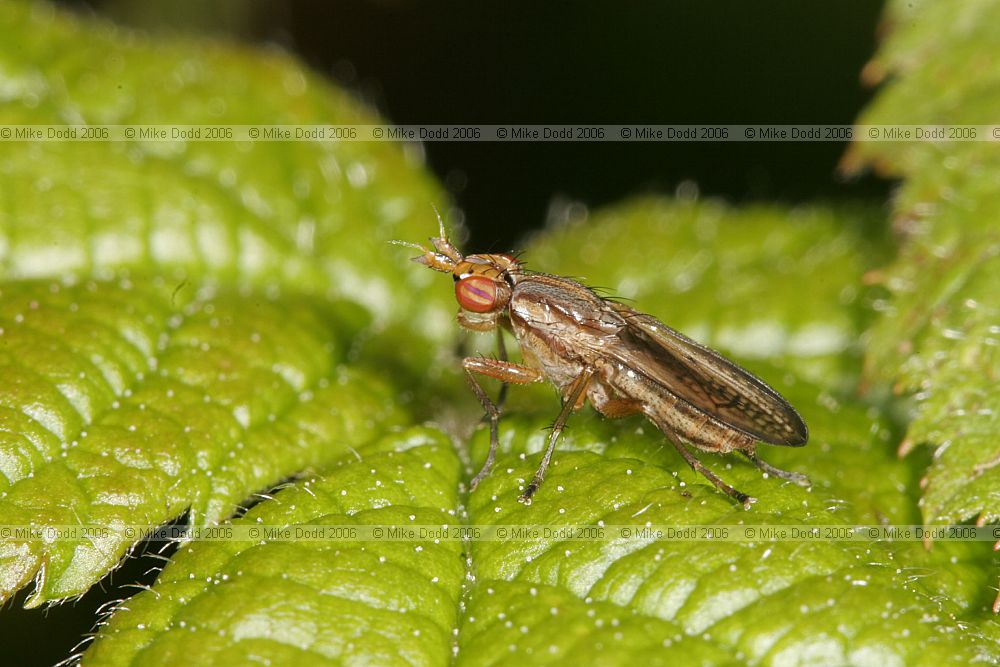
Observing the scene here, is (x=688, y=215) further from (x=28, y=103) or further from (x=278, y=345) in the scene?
(x=28, y=103)

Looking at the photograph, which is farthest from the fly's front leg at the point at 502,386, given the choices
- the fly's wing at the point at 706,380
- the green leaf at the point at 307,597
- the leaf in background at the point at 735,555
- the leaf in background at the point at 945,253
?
the leaf in background at the point at 945,253

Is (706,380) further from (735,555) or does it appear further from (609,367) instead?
(735,555)

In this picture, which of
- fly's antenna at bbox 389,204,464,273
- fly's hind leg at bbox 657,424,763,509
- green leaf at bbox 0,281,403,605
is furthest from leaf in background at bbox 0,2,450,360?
fly's hind leg at bbox 657,424,763,509

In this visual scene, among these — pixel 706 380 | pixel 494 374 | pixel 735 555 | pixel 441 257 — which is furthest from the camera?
pixel 441 257

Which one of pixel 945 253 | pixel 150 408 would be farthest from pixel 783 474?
pixel 150 408

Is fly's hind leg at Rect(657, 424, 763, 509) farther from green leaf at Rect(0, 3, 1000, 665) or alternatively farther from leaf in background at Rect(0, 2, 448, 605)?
leaf in background at Rect(0, 2, 448, 605)

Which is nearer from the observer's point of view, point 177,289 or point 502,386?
point 177,289

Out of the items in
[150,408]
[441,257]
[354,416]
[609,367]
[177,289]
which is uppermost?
[441,257]

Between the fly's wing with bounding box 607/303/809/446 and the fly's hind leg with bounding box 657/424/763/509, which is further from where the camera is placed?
the fly's wing with bounding box 607/303/809/446
